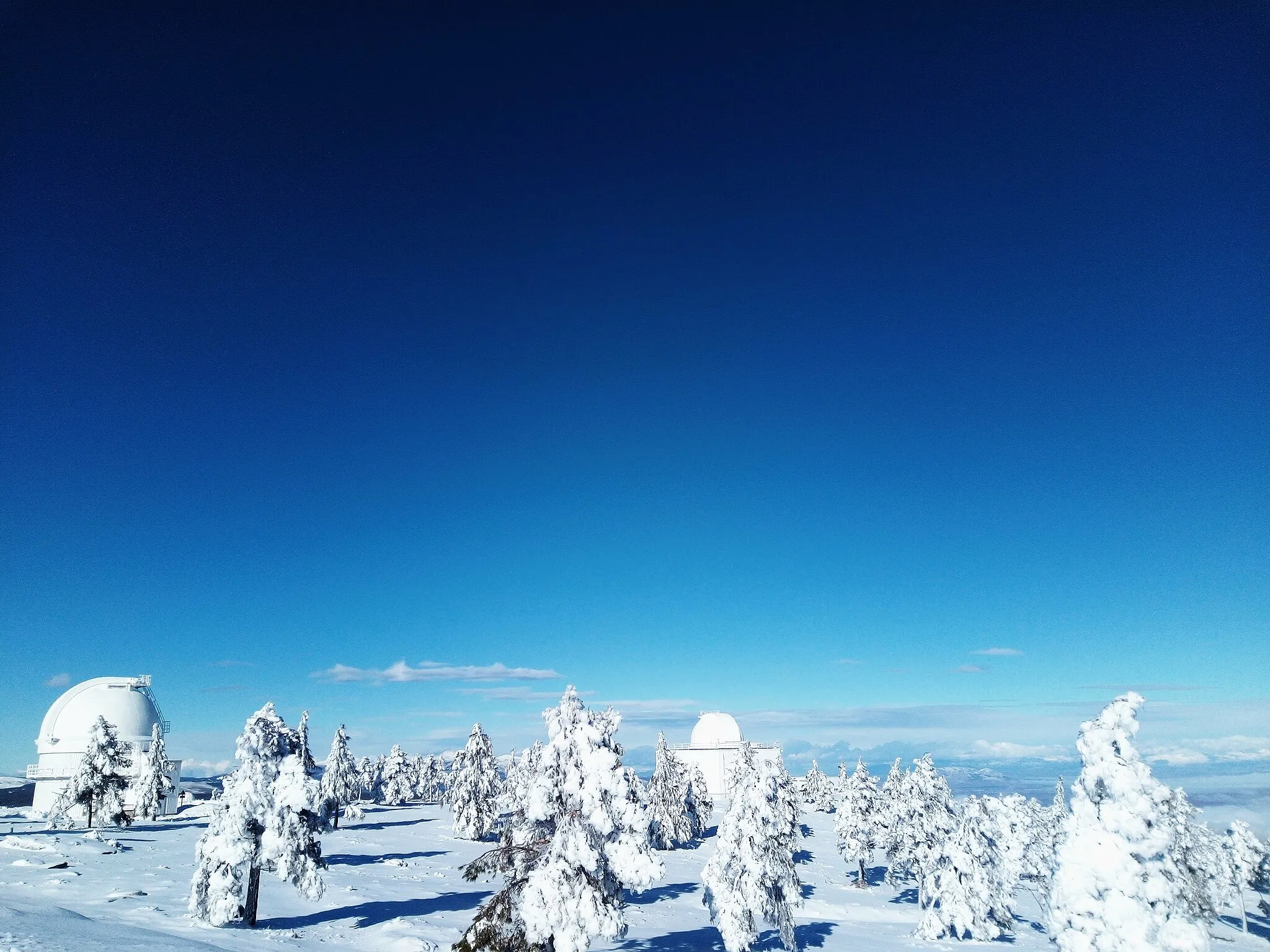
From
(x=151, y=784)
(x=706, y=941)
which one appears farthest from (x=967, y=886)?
(x=151, y=784)

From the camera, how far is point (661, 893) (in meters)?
53.3

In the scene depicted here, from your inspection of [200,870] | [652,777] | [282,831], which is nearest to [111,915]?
[200,870]

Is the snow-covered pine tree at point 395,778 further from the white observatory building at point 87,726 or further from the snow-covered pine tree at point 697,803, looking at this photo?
the snow-covered pine tree at point 697,803

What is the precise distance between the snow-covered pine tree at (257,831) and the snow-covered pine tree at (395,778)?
102 meters

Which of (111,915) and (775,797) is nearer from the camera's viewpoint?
(111,915)

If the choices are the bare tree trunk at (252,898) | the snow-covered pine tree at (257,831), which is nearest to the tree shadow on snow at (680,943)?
the snow-covered pine tree at (257,831)

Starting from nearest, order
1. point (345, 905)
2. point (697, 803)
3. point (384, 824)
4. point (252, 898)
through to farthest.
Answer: point (252, 898) → point (345, 905) → point (384, 824) → point (697, 803)

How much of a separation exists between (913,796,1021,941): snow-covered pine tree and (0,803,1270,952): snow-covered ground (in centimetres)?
157

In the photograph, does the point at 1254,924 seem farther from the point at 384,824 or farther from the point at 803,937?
the point at 384,824

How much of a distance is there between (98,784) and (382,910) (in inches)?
1650

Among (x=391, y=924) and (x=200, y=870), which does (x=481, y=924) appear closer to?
(x=391, y=924)

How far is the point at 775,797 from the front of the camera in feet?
130

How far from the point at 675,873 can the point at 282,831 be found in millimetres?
44048

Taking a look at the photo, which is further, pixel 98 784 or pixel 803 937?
pixel 98 784
